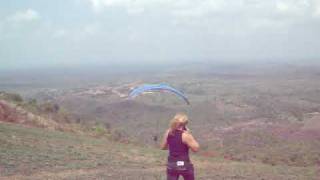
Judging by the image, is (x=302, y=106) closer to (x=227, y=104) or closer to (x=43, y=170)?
(x=227, y=104)

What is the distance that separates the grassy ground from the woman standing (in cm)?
708

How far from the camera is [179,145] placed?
11.4m

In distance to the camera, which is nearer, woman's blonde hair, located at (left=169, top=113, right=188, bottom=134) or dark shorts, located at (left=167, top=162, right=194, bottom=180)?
woman's blonde hair, located at (left=169, top=113, right=188, bottom=134)

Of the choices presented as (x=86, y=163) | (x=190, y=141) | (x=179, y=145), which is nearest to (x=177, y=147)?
(x=179, y=145)

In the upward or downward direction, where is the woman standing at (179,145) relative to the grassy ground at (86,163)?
upward

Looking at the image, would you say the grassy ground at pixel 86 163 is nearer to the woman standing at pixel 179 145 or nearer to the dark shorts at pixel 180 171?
the dark shorts at pixel 180 171

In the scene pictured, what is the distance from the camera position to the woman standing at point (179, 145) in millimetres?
11312

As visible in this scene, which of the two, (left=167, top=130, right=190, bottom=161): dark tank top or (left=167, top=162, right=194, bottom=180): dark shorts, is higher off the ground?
(left=167, top=130, right=190, bottom=161): dark tank top

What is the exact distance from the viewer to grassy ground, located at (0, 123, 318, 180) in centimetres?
1908

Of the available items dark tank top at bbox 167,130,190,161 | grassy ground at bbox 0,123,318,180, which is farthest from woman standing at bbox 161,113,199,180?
grassy ground at bbox 0,123,318,180

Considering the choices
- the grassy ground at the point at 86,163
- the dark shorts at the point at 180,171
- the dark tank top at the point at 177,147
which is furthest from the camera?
the grassy ground at the point at 86,163

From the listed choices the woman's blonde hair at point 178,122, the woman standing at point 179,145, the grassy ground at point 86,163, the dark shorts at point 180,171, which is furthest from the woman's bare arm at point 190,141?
the grassy ground at point 86,163

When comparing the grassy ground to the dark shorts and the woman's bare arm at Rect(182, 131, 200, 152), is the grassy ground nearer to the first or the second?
the dark shorts

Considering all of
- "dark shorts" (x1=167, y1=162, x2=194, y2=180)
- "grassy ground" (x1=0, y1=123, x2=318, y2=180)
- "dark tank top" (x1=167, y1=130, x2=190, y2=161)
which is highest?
"dark tank top" (x1=167, y1=130, x2=190, y2=161)
